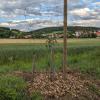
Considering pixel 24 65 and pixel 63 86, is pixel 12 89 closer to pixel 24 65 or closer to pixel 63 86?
pixel 63 86

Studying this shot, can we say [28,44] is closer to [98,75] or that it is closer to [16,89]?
[98,75]

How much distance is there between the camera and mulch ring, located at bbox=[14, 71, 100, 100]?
26.4ft

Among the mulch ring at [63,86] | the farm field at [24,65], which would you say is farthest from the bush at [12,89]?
the mulch ring at [63,86]

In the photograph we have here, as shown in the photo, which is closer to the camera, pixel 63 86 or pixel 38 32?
pixel 63 86

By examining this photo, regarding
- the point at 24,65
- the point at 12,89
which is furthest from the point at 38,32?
the point at 12,89

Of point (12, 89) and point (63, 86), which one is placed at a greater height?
point (12, 89)

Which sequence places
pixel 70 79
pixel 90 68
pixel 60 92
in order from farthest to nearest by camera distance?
pixel 90 68 < pixel 70 79 < pixel 60 92

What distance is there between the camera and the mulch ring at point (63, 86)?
804 centimetres

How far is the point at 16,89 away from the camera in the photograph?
24.6 feet

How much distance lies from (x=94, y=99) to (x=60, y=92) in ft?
2.86

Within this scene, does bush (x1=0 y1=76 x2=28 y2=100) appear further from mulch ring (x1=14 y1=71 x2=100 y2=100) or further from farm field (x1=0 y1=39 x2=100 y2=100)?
mulch ring (x1=14 y1=71 x2=100 y2=100)

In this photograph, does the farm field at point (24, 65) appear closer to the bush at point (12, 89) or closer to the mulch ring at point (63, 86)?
the bush at point (12, 89)

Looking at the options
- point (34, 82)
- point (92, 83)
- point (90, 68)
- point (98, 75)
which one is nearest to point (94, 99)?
point (92, 83)

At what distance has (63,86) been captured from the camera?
8344 mm
